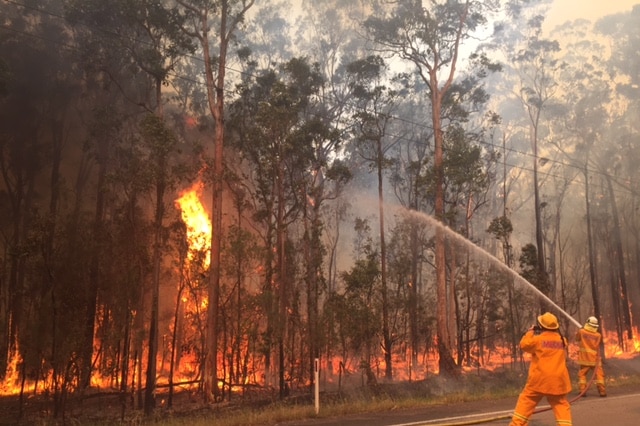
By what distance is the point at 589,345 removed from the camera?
11953 mm

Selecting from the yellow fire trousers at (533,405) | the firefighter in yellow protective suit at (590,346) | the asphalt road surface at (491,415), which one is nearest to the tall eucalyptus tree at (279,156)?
the asphalt road surface at (491,415)

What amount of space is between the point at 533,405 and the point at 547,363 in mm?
565

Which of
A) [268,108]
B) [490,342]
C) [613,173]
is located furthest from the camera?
[613,173]

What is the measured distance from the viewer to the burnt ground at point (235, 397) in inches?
591

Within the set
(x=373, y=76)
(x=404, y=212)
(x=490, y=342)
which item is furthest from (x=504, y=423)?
(x=490, y=342)

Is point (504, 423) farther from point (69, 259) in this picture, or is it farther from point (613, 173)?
point (613, 173)

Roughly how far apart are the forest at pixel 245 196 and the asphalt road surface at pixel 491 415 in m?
5.58

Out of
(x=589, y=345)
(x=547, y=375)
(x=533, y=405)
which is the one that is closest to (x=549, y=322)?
(x=547, y=375)

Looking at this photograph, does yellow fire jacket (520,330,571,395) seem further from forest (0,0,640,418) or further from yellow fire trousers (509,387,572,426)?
forest (0,0,640,418)

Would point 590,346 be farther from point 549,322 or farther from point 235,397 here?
point 235,397

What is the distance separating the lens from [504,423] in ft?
28.9

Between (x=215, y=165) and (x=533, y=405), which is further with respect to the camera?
(x=215, y=165)

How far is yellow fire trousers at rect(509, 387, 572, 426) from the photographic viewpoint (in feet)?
22.1

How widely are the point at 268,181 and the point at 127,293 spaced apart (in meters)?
10.0
